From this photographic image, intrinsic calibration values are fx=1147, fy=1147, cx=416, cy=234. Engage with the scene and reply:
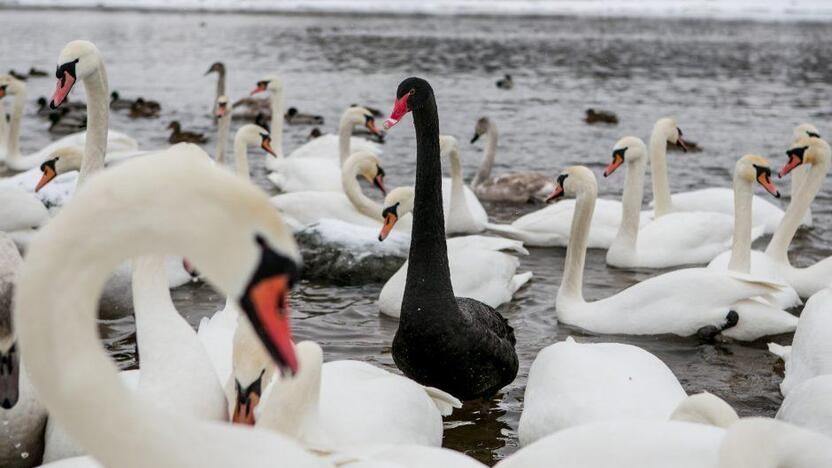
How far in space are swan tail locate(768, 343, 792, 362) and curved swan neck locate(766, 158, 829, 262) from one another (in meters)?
1.92

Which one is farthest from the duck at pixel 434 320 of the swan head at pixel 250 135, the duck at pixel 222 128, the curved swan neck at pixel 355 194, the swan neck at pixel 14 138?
the swan neck at pixel 14 138

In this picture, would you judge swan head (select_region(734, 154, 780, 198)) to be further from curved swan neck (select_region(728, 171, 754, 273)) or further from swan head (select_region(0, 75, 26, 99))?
swan head (select_region(0, 75, 26, 99))

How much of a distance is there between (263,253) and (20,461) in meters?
2.93

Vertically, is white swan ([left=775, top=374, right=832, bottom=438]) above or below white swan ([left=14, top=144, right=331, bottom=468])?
below

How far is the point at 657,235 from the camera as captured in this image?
9406 millimetres

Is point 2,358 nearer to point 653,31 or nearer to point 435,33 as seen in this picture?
point 435,33

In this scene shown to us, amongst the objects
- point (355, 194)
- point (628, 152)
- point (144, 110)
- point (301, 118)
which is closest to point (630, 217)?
point (628, 152)

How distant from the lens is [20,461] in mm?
4414

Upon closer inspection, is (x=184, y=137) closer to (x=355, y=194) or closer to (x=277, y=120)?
(x=277, y=120)

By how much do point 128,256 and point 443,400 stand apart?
3565mm

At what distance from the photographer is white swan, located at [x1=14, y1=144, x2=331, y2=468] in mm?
1915

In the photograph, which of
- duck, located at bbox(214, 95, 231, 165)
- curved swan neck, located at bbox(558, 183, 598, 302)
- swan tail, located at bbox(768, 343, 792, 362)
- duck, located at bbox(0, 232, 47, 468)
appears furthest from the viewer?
duck, located at bbox(214, 95, 231, 165)

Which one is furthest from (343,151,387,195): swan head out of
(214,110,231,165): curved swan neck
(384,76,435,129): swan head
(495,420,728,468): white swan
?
(495,420,728,468): white swan

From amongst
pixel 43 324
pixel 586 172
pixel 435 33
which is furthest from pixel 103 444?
pixel 435 33
